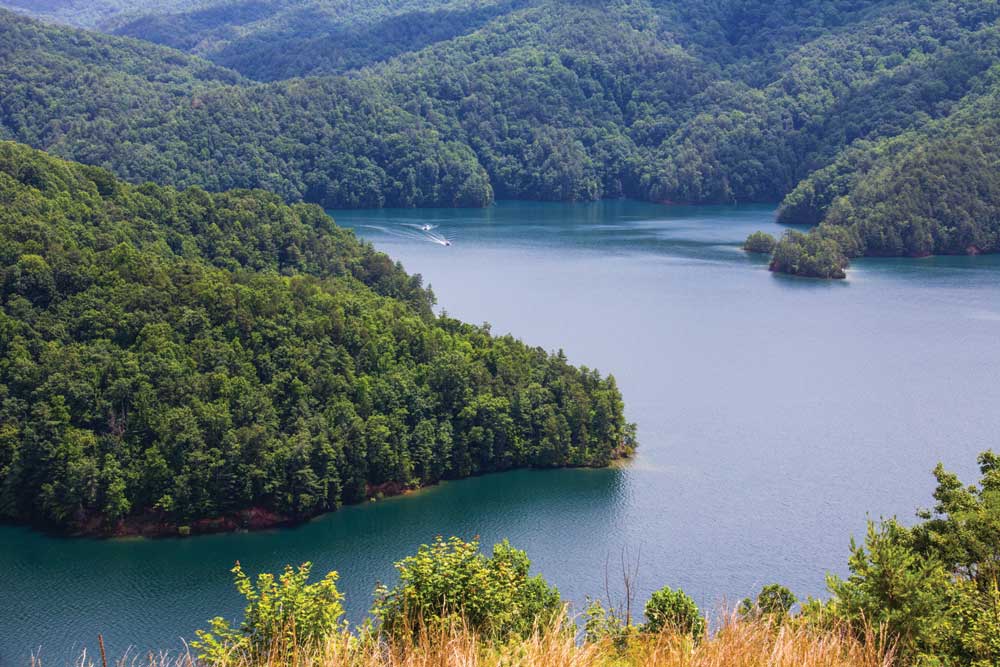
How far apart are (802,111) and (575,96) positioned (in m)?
24.8

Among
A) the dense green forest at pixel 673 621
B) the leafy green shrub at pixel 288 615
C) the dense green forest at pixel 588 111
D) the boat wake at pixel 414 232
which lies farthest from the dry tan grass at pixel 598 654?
the boat wake at pixel 414 232

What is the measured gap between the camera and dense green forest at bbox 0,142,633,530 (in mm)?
29594

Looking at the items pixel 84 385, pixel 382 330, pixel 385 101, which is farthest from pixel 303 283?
pixel 385 101

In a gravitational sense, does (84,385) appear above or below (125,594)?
above

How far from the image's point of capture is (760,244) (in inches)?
2953

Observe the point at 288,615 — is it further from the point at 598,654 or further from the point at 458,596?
the point at 598,654

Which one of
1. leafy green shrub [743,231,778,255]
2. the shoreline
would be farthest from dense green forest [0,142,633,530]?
leafy green shrub [743,231,778,255]

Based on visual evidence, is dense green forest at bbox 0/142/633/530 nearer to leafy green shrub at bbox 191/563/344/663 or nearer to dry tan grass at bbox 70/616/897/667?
leafy green shrub at bbox 191/563/344/663

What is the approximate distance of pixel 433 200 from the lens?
104m

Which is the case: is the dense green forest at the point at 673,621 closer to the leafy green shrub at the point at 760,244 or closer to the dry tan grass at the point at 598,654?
the dry tan grass at the point at 598,654

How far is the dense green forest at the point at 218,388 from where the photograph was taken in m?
29.6

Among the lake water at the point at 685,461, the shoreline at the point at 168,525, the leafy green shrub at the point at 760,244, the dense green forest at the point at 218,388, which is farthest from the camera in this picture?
the leafy green shrub at the point at 760,244

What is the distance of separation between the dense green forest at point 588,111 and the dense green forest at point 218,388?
44.8 m

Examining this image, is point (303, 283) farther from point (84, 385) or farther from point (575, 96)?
point (575, 96)
